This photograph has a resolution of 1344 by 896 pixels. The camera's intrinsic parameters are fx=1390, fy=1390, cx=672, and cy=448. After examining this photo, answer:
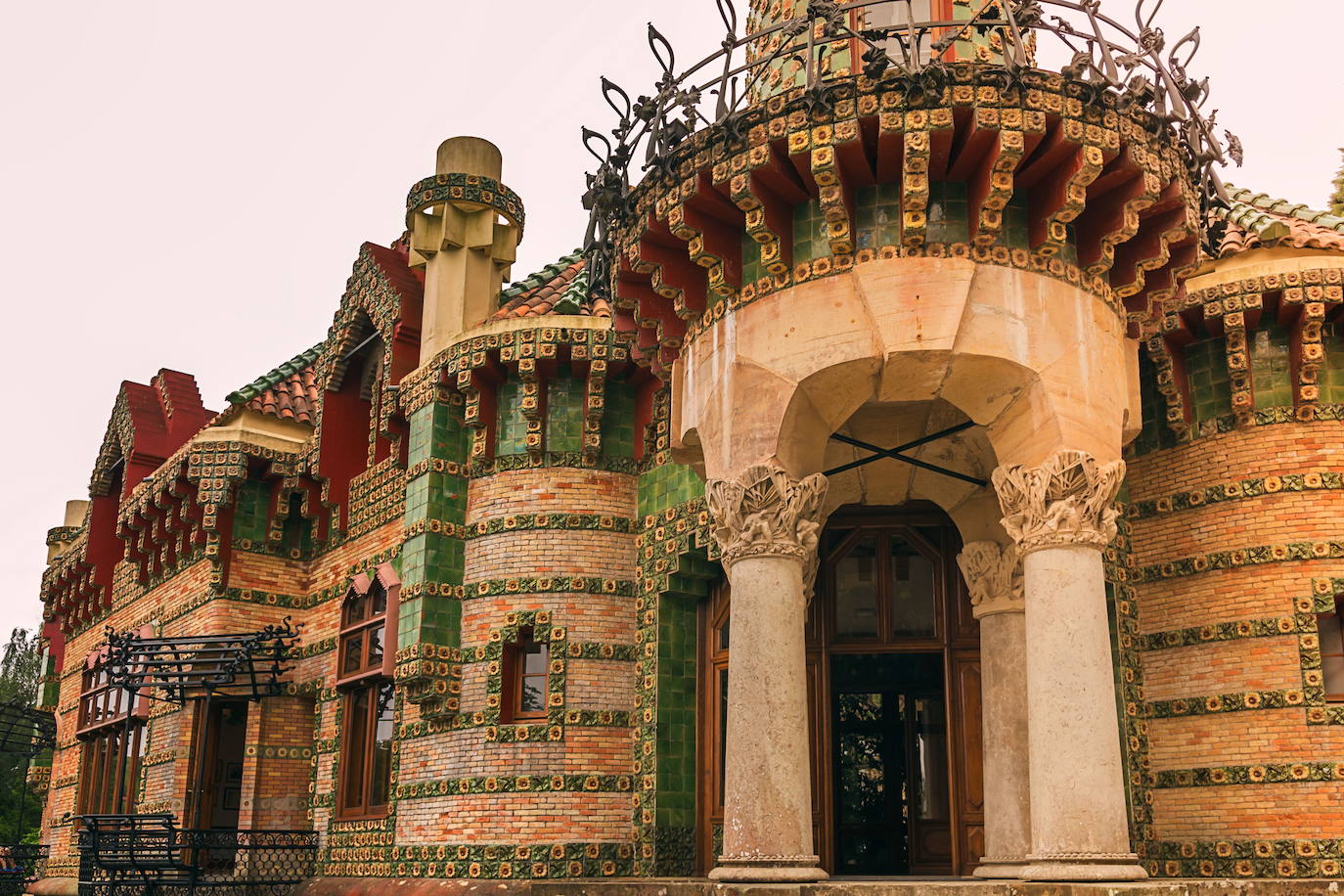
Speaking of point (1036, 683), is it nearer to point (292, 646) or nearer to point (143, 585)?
point (292, 646)

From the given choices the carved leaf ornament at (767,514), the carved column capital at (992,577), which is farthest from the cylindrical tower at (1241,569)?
the carved leaf ornament at (767,514)

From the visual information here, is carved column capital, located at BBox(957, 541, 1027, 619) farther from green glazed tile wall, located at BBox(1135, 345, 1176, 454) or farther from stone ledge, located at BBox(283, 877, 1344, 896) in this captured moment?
stone ledge, located at BBox(283, 877, 1344, 896)

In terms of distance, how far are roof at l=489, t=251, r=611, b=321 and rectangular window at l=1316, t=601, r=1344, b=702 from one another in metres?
7.69

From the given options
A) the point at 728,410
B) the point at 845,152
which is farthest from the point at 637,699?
the point at 845,152

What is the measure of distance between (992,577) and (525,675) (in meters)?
5.13

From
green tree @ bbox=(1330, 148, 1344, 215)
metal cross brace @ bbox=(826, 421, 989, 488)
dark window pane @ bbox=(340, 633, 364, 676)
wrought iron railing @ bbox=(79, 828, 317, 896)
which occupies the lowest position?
wrought iron railing @ bbox=(79, 828, 317, 896)

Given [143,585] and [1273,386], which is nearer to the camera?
[1273,386]

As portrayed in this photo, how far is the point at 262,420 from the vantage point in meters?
20.0

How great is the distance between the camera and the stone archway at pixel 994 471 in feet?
30.8

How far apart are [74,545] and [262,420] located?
9.12m

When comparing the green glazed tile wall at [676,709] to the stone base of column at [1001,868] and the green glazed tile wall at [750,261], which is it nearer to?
the stone base of column at [1001,868]

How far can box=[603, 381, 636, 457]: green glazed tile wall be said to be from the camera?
15305 mm

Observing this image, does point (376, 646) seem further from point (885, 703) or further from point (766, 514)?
point (766, 514)

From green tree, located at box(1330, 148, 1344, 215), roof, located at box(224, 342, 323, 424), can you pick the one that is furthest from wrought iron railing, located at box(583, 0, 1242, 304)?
green tree, located at box(1330, 148, 1344, 215)
